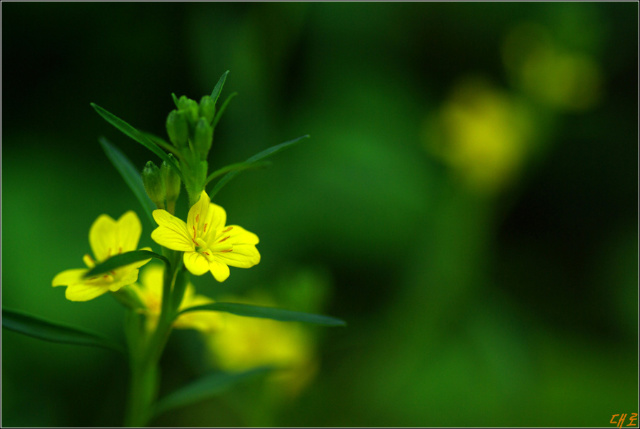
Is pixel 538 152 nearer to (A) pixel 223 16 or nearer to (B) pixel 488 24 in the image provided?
(B) pixel 488 24

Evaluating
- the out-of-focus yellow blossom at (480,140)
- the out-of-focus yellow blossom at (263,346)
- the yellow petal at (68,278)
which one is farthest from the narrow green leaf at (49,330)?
the out-of-focus yellow blossom at (480,140)

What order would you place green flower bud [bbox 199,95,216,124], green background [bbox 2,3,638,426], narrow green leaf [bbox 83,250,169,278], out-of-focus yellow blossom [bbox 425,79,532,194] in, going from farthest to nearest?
1. out-of-focus yellow blossom [bbox 425,79,532,194]
2. green background [bbox 2,3,638,426]
3. green flower bud [bbox 199,95,216,124]
4. narrow green leaf [bbox 83,250,169,278]

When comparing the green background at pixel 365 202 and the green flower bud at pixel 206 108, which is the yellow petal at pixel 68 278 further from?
the green background at pixel 365 202

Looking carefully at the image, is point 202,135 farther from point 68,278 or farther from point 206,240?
point 68,278

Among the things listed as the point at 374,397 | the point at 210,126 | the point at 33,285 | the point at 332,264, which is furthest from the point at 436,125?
the point at 210,126

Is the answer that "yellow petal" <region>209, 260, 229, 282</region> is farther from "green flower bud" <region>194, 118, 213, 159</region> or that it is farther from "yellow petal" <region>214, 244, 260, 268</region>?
"green flower bud" <region>194, 118, 213, 159</region>

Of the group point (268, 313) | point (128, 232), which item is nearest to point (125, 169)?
point (128, 232)

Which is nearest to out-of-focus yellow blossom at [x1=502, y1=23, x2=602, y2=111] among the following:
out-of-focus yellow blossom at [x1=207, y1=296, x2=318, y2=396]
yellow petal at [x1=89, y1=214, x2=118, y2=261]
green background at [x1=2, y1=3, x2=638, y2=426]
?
green background at [x1=2, y1=3, x2=638, y2=426]
